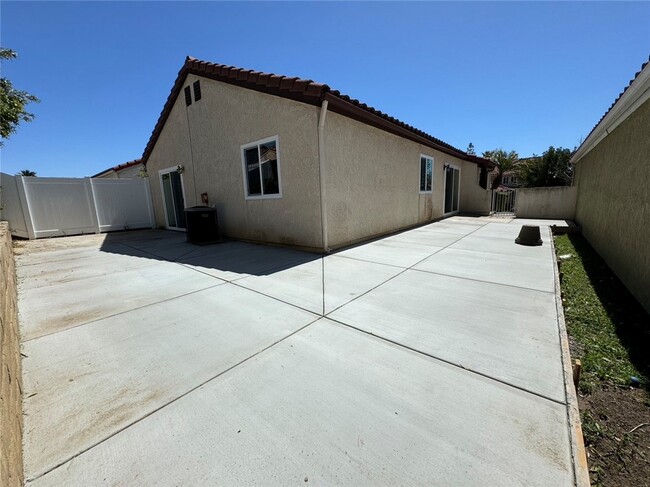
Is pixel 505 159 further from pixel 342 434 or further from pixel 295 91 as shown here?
pixel 342 434

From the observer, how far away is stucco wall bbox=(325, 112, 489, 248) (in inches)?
265

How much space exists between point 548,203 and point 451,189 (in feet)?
13.9

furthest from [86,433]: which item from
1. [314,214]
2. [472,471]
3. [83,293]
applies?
[314,214]

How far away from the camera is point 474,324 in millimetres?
3062

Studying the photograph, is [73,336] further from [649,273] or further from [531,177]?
[531,177]

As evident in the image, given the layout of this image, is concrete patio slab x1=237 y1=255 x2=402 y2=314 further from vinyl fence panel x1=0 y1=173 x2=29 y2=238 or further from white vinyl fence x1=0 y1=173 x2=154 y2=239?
vinyl fence panel x1=0 y1=173 x2=29 y2=238

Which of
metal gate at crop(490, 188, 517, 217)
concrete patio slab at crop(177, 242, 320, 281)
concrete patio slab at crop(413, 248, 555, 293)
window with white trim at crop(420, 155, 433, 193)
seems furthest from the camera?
metal gate at crop(490, 188, 517, 217)

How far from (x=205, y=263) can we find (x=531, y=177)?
32.7 m

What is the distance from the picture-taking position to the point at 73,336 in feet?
9.98

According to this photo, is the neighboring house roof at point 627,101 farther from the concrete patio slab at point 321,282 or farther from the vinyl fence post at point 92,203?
the vinyl fence post at point 92,203

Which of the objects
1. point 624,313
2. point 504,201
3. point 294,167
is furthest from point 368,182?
point 504,201

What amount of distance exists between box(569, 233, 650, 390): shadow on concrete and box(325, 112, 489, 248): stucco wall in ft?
15.8

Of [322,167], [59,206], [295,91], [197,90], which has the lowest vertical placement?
[59,206]

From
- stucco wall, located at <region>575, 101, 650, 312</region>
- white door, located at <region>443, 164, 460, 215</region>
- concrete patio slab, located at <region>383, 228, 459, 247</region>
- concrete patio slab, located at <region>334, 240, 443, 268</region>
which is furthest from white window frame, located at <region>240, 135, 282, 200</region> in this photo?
white door, located at <region>443, 164, 460, 215</region>
